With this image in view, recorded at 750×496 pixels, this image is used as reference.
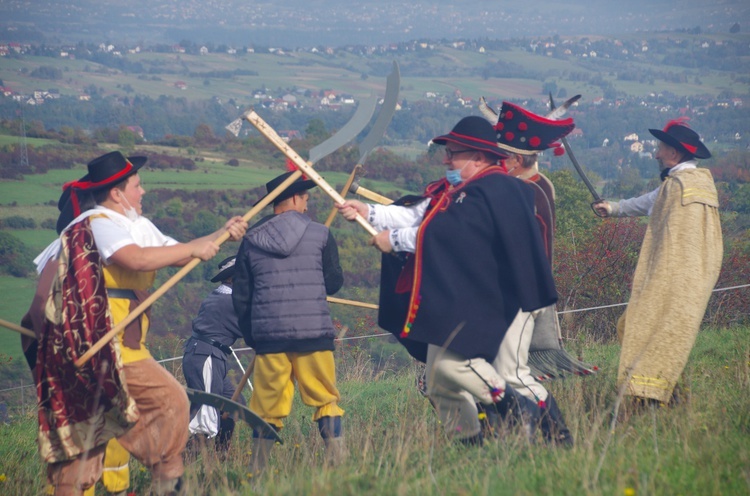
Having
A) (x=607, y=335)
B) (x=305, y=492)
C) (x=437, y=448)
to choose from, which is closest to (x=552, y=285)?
(x=437, y=448)

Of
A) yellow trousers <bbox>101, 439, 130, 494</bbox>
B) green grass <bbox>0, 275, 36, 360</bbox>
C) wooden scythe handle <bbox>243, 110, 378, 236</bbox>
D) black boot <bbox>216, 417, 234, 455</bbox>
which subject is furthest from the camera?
green grass <bbox>0, 275, 36, 360</bbox>

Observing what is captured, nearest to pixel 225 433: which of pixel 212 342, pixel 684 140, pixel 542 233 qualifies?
pixel 212 342

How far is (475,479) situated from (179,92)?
13966cm

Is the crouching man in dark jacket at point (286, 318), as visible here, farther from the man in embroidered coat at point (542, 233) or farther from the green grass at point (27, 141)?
the green grass at point (27, 141)

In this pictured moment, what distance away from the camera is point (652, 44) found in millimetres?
185250

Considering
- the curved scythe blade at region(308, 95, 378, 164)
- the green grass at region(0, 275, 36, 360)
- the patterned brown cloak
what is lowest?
the green grass at region(0, 275, 36, 360)

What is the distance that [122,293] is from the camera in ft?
14.7

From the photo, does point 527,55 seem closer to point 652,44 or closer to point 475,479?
point 652,44

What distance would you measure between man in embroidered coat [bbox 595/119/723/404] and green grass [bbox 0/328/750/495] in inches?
9.2

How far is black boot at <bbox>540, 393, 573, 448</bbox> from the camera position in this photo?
4.55 meters

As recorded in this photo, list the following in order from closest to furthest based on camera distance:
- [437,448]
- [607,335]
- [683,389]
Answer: [437,448]
[683,389]
[607,335]

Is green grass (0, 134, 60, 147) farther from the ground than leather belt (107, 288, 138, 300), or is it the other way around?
leather belt (107, 288, 138, 300)

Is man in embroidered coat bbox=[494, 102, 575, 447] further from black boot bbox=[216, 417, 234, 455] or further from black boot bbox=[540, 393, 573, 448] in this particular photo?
black boot bbox=[216, 417, 234, 455]

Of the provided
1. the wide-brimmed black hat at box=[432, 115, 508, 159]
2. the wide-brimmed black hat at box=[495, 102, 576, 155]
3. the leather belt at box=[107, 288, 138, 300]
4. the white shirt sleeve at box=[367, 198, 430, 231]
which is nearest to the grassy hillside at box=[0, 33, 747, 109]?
the wide-brimmed black hat at box=[495, 102, 576, 155]
